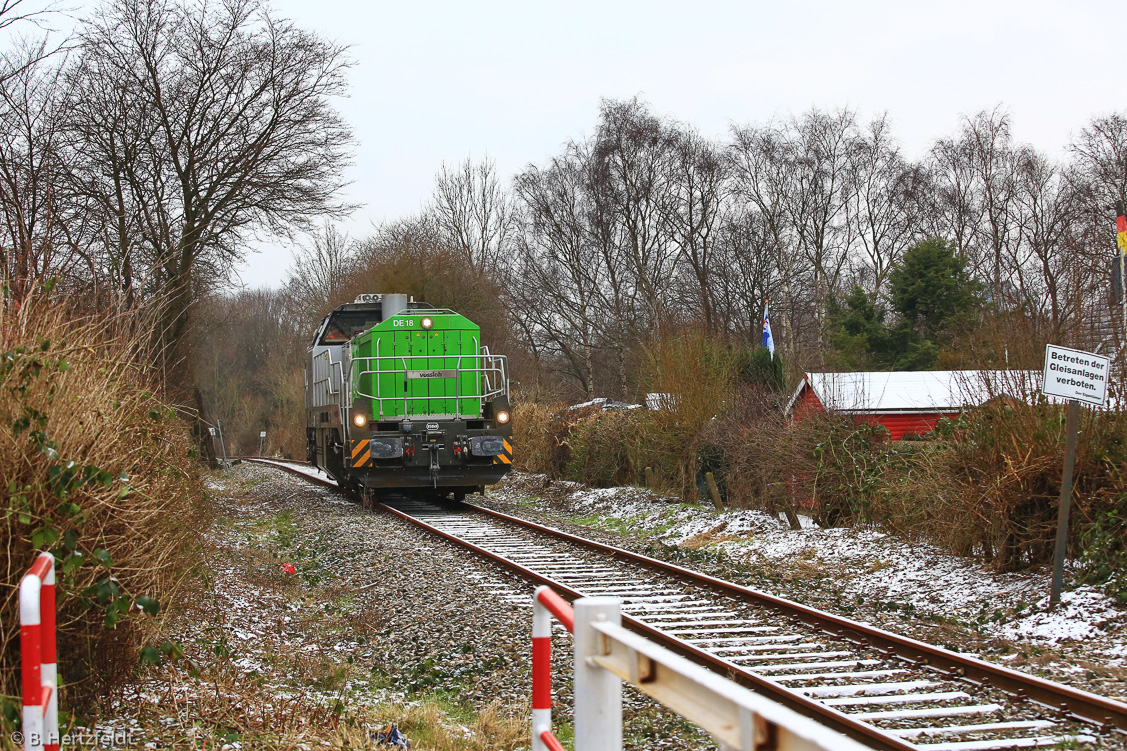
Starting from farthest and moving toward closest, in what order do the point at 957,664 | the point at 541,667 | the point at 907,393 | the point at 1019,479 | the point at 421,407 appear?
the point at 907,393 → the point at 421,407 → the point at 1019,479 → the point at 957,664 → the point at 541,667

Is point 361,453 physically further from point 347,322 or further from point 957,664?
point 957,664

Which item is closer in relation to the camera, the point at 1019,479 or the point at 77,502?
the point at 77,502

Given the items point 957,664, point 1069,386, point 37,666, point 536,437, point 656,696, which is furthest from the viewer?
point 536,437

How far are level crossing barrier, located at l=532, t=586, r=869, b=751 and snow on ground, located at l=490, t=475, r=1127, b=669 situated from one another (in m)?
5.64

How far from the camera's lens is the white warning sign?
7.85 meters

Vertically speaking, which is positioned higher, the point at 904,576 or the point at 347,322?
the point at 347,322

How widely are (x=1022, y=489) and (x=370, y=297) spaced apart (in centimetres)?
1465

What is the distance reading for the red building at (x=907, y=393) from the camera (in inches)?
383

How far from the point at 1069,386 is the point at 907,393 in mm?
16324

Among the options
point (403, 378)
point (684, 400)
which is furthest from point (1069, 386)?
point (403, 378)

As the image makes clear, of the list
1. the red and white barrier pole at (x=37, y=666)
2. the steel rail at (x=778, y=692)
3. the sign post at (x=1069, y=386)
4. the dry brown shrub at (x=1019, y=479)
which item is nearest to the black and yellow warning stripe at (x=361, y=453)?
the steel rail at (x=778, y=692)

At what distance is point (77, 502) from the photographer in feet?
15.7

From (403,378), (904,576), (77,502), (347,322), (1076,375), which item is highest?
(347,322)

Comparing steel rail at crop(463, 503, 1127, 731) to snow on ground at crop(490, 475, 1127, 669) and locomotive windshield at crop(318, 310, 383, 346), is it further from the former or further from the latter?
locomotive windshield at crop(318, 310, 383, 346)
